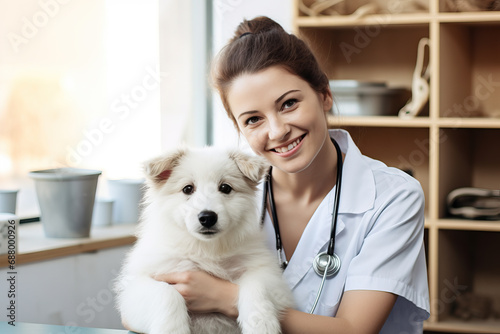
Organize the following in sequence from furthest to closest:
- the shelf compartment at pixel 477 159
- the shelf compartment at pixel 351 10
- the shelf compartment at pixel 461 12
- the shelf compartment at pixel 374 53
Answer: the shelf compartment at pixel 374 53, the shelf compartment at pixel 477 159, the shelf compartment at pixel 351 10, the shelf compartment at pixel 461 12

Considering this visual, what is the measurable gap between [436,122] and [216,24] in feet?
5.24

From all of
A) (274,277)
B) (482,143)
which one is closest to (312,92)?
(274,277)

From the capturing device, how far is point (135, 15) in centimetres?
318

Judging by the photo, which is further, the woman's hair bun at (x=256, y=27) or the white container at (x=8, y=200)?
the white container at (x=8, y=200)

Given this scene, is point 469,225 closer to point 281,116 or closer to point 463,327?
point 463,327

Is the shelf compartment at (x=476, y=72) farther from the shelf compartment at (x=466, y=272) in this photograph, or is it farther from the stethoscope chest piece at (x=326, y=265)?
the stethoscope chest piece at (x=326, y=265)

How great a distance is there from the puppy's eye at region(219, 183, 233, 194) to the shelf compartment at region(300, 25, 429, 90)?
6.32ft

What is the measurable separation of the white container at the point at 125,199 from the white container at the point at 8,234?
2.69 feet

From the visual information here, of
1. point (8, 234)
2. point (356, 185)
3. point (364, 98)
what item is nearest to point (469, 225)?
point (364, 98)

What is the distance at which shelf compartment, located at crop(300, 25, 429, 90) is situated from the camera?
3.38 m

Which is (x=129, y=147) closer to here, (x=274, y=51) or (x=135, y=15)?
(x=135, y=15)

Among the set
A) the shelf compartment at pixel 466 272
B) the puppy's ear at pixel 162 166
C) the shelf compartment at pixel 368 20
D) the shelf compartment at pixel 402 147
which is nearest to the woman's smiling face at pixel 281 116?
the puppy's ear at pixel 162 166

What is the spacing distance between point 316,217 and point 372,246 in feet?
0.73

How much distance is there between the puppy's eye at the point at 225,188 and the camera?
158cm
